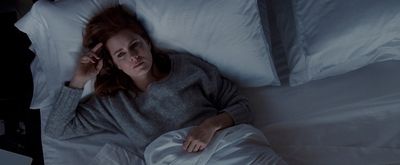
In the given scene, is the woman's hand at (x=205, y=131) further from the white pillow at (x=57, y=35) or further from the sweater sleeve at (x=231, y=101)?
the white pillow at (x=57, y=35)

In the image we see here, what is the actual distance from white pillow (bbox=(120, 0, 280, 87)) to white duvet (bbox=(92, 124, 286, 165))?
23cm

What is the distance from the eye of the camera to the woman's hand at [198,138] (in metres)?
1.06

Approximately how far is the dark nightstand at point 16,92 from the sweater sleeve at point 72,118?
182 mm

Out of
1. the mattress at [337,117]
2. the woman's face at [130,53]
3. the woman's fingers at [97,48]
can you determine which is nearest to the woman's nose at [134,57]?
the woman's face at [130,53]

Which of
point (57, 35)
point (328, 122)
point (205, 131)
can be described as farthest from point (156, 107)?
point (328, 122)

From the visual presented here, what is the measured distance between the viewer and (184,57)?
124 cm

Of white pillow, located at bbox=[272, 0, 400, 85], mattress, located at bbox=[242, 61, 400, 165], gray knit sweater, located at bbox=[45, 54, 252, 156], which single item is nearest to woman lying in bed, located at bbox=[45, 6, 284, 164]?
gray knit sweater, located at bbox=[45, 54, 252, 156]

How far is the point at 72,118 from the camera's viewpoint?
1.20 meters

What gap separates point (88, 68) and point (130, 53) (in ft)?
0.50

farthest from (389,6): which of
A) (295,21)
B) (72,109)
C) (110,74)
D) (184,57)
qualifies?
(72,109)

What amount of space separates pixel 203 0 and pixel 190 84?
0.25 metres

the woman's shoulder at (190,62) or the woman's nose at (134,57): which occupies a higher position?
the woman's nose at (134,57)

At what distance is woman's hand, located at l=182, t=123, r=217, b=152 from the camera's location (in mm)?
1059

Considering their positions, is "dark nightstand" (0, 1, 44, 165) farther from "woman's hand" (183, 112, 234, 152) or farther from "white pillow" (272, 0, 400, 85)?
"white pillow" (272, 0, 400, 85)
